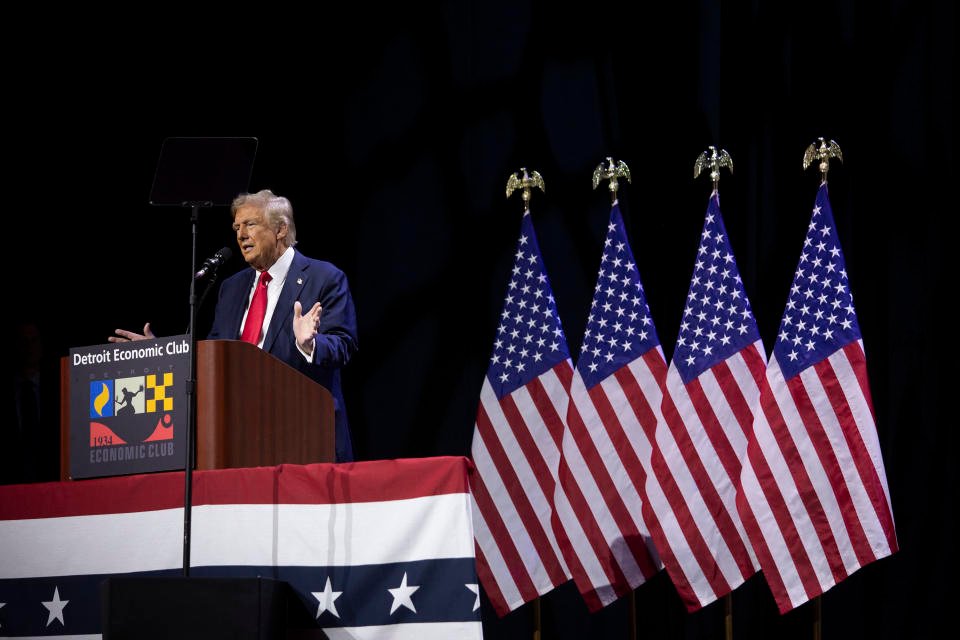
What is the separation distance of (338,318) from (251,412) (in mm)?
782

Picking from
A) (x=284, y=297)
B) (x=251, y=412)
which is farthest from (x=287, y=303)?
(x=251, y=412)

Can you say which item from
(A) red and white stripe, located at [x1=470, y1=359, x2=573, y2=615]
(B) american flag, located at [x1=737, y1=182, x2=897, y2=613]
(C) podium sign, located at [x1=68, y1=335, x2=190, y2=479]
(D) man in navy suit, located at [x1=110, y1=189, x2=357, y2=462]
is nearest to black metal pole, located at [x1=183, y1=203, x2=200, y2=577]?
(C) podium sign, located at [x1=68, y1=335, x2=190, y2=479]

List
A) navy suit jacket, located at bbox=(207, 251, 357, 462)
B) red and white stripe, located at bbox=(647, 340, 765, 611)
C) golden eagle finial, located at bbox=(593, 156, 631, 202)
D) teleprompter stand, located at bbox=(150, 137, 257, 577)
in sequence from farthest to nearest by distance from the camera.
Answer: golden eagle finial, located at bbox=(593, 156, 631, 202)
red and white stripe, located at bbox=(647, 340, 765, 611)
navy suit jacket, located at bbox=(207, 251, 357, 462)
teleprompter stand, located at bbox=(150, 137, 257, 577)

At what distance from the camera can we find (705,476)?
463 cm

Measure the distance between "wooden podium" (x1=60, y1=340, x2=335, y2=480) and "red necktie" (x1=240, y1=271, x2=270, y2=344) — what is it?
638mm

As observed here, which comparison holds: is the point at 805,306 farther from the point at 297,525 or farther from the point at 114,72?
the point at 114,72

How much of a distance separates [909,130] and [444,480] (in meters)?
3.09

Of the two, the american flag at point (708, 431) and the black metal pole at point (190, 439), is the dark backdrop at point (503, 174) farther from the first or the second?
the black metal pole at point (190, 439)

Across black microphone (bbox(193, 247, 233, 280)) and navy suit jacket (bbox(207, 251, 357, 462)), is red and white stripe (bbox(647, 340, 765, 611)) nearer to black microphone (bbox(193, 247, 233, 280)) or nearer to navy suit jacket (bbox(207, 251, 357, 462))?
navy suit jacket (bbox(207, 251, 357, 462))

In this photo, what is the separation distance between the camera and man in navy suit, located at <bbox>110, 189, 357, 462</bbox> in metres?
3.83

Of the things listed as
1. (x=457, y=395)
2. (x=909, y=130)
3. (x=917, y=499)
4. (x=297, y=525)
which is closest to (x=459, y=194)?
(x=457, y=395)

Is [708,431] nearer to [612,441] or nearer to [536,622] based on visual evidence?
[612,441]

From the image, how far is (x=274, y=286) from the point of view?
4004 millimetres

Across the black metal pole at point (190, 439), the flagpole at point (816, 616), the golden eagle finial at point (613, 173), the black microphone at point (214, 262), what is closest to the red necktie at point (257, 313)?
the black microphone at point (214, 262)
